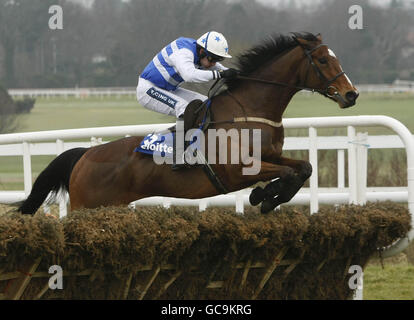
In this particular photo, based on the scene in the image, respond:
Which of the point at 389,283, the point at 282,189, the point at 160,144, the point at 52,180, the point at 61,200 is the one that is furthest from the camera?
the point at 389,283

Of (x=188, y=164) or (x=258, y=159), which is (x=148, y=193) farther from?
(x=258, y=159)

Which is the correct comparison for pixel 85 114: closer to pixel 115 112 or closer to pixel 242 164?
pixel 115 112

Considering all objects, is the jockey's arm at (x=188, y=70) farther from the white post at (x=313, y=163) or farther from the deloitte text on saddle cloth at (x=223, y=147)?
the white post at (x=313, y=163)

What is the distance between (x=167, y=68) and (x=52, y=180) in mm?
1083

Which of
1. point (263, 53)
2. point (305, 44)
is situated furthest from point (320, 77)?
point (263, 53)

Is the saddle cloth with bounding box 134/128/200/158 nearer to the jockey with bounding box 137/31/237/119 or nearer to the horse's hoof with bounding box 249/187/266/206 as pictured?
the jockey with bounding box 137/31/237/119

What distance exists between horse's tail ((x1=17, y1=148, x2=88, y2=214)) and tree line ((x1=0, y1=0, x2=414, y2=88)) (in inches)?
335

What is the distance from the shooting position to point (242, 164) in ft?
14.5

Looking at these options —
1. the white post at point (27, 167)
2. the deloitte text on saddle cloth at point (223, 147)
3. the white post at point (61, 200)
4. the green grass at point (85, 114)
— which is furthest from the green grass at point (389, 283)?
the green grass at point (85, 114)

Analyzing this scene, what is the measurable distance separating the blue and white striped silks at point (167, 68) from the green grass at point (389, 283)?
188 cm

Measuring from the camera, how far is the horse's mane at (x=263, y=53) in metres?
4.71

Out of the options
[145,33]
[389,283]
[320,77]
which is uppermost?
[145,33]
